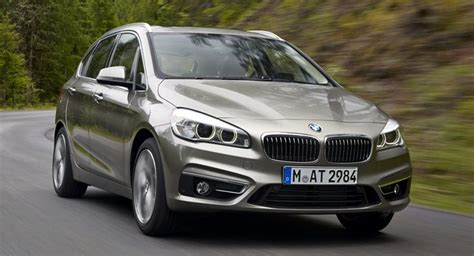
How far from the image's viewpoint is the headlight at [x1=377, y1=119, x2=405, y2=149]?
6.38 metres

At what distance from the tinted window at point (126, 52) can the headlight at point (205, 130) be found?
53.4 inches

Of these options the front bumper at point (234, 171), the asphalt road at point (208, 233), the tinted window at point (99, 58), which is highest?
the front bumper at point (234, 171)

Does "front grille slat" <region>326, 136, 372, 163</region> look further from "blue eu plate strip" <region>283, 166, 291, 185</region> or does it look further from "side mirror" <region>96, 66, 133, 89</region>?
"side mirror" <region>96, 66, 133, 89</region>

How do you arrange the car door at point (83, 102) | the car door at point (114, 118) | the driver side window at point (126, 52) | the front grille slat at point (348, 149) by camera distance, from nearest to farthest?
the front grille slat at point (348, 149)
the car door at point (114, 118)
the driver side window at point (126, 52)
the car door at point (83, 102)

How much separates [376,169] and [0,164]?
24.1 ft

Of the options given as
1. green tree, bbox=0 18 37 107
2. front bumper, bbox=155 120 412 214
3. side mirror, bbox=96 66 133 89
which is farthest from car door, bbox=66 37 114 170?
green tree, bbox=0 18 37 107

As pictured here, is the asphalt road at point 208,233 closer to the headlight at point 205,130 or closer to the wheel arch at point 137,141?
the wheel arch at point 137,141

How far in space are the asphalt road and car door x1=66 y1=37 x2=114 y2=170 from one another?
0.50m

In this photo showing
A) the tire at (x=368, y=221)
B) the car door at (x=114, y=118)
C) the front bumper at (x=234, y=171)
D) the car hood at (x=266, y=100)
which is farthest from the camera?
the car door at (x=114, y=118)

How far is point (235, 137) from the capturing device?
6062 millimetres

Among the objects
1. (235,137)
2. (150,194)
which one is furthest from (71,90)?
(235,137)

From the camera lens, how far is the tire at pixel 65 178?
8.91 meters

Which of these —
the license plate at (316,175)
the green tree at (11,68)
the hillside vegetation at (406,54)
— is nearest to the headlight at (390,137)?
the license plate at (316,175)

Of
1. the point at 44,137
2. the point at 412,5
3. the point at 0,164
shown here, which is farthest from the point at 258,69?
the point at 44,137
